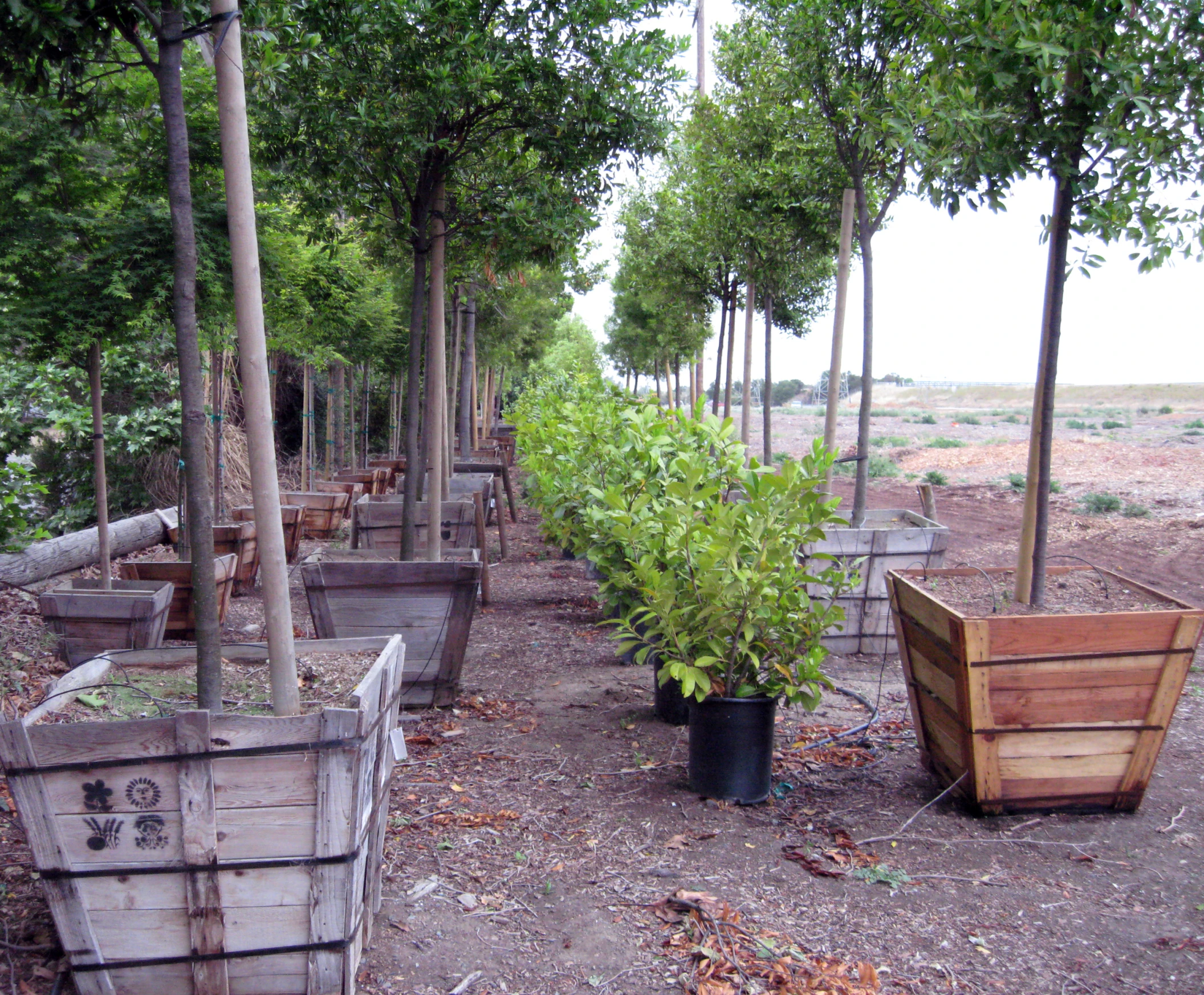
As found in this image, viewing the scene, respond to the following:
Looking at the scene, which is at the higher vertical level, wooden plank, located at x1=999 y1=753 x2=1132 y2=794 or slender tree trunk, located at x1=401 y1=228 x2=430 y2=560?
slender tree trunk, located at x1=401 y1=228 x2=430 y2=560

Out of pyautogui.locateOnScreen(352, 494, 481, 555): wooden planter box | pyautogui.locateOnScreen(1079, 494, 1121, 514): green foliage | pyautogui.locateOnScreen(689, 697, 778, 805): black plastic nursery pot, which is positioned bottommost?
pyautogui.locateOnScreen(1079, 494, 1121, 514): green foliage

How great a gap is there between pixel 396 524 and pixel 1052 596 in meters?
5.23

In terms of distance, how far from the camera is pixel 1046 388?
392cm

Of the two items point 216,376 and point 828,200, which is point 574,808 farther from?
point 216,376

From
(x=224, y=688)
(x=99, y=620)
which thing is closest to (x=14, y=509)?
(x=99, y=620)

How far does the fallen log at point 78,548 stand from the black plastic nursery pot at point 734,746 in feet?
15.8

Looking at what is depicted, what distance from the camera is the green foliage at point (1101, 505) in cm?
1388

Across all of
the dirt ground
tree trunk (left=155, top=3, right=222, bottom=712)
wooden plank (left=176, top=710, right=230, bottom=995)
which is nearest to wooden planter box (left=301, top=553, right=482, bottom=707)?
the dirt ground

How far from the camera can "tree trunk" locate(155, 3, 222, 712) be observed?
2510 mm

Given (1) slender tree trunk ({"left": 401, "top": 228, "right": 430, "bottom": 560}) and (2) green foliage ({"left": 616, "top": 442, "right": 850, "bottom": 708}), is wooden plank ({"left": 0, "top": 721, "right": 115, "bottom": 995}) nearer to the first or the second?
(2) green foliage ({"left": 616, "top": 442, "right": 850, "bottom": 708})

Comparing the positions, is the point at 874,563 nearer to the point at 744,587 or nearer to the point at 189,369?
the point at 744,587

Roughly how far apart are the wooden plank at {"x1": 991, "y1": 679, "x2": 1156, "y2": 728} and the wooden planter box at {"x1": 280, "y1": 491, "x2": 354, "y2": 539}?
7710 millimetres

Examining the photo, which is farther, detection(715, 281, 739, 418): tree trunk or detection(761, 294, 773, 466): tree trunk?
detection(715, 281, 739, 418): tree trunk

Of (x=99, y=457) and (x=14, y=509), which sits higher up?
(x=99, y=457)
